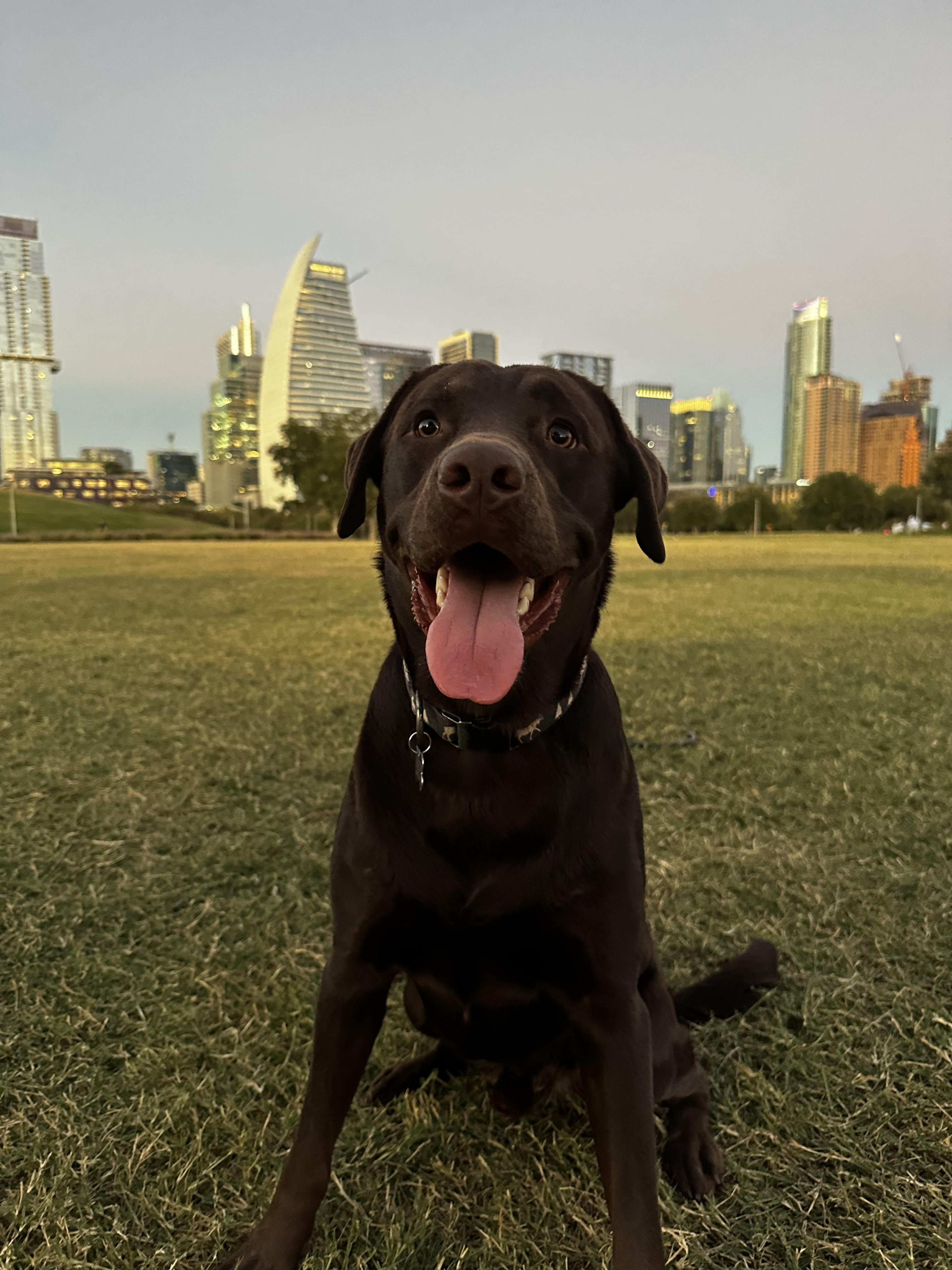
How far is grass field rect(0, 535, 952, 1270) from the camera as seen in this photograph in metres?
1.55

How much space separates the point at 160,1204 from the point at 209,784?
2642 mm

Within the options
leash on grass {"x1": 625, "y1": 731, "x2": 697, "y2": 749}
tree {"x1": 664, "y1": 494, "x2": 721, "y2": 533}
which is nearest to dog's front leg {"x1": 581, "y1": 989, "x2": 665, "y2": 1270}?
leash on grass {"x1": 625, "y1": 731, "x2": 697, "y2": 749}

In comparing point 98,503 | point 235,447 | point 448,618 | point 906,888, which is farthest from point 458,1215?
point 235,447

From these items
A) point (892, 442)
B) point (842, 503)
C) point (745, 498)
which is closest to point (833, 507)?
point (842, 503)

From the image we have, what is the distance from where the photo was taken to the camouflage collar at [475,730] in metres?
1.59

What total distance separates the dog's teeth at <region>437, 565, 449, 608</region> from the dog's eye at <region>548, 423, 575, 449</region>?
399mm

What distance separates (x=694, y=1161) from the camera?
1701 millimetres

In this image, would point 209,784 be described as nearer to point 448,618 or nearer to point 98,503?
point 448,618

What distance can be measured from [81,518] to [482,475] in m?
86.7

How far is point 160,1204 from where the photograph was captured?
5.19 feet

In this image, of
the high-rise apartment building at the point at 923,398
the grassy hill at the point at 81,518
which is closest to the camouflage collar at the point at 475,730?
the high-rise apartment building at the point at 923,398

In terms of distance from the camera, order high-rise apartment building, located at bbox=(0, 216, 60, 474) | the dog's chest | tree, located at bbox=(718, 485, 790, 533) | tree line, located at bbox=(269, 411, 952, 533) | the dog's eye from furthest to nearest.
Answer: high-rise apartment building, located at bbox=(0, 216, 60, 474) < tree, located at bbox=(718, 485, 790, 533) < tree line, located at bbox=(269, 411, 952, 533) < the dog's eye < the dog's chest

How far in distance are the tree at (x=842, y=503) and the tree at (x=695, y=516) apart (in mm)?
8471

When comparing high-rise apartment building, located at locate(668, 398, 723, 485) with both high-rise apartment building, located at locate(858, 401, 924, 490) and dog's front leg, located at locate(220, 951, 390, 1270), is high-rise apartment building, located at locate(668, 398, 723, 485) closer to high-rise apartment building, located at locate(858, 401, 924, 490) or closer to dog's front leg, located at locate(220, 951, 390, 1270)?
high-rise apartment building, located at locate(858, 401, 924, 490)
